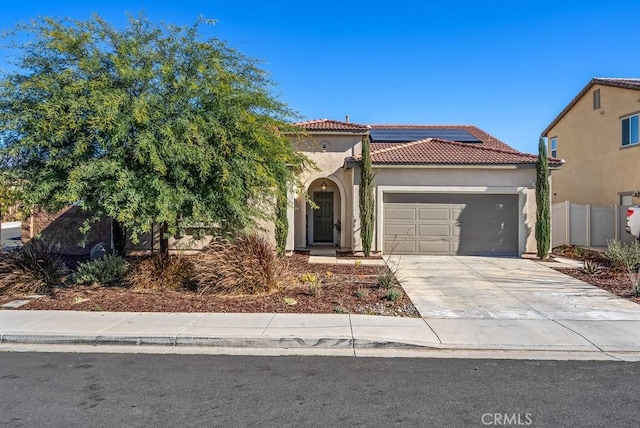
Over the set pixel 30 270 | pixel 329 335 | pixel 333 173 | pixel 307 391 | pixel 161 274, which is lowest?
pixel 307 391

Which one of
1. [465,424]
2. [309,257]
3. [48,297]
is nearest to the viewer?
[465,424]

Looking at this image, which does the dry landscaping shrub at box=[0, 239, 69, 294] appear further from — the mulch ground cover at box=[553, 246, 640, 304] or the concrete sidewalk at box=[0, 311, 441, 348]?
the mulch ground cover at box=[553, 246, 640, 304]

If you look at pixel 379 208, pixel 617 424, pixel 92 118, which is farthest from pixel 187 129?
pixel 379 208

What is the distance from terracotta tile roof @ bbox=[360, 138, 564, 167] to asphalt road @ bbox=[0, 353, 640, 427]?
440 inches

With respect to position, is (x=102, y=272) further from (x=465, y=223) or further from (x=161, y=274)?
(x=465, y=223)

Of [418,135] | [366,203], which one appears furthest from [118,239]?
[418,135]

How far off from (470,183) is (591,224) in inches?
236

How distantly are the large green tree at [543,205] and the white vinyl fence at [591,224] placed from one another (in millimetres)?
3357

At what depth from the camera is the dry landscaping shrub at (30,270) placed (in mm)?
10188

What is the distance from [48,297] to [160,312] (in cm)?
309

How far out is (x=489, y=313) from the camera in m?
8.82

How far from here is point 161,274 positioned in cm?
1081

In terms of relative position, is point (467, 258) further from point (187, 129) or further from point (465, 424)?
point (465, 424)

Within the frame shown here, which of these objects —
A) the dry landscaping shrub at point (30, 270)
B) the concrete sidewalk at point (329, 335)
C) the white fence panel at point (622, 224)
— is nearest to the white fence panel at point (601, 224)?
the white fence panel at point (622, 224)
